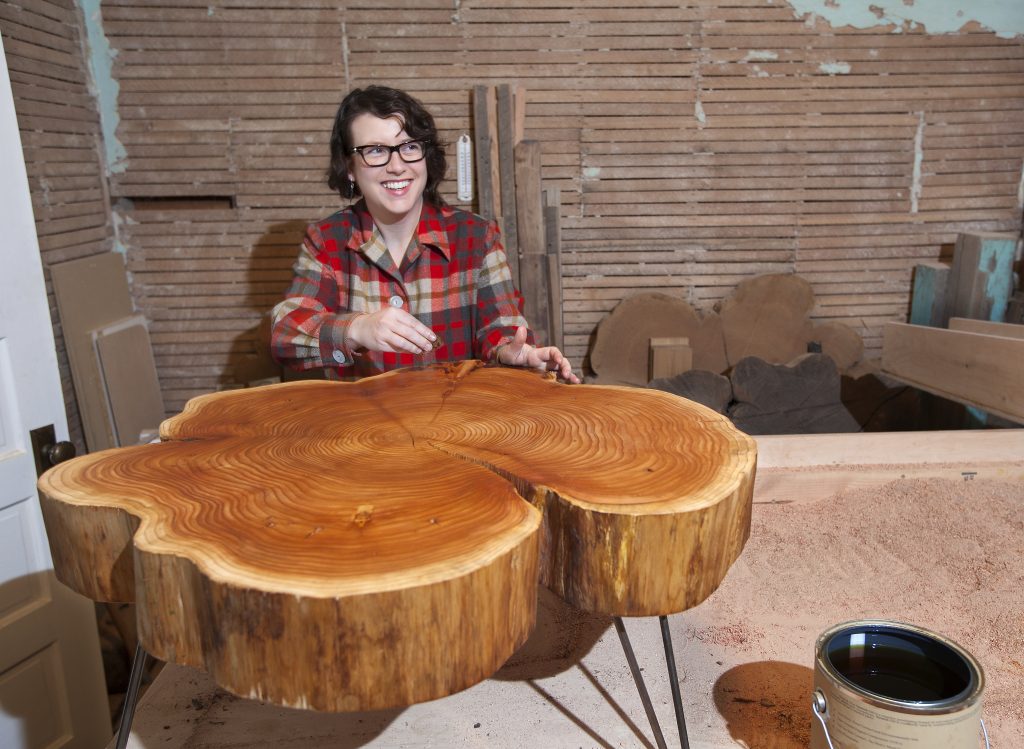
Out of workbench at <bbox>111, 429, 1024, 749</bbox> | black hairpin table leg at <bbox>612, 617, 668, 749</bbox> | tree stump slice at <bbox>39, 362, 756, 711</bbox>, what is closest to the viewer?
tree stump slice at <bbox>39, 362, 756, 711</bbox>

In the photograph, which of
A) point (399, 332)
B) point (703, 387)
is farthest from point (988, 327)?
point (399, 332)

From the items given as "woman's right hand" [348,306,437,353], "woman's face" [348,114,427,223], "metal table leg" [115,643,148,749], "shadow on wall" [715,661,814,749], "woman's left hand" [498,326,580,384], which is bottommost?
"shadow on wall" [715,661,814,749]

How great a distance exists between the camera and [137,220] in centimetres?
374

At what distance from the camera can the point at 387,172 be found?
2117 millimetres

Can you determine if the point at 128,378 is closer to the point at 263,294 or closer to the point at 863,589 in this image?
the point at 263,294

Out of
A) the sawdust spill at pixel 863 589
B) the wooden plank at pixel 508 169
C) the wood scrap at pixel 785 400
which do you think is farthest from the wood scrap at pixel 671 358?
the sawdust spill at pixel 863 589

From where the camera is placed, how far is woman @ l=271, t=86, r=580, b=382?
2092 millimetres

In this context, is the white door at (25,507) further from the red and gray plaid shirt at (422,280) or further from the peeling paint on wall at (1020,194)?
the peeling paint on wall at (1020,194)

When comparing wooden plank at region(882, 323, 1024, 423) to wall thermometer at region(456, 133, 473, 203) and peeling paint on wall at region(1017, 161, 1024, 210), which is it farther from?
wall thermometer at region(456, 133, 473, 203)

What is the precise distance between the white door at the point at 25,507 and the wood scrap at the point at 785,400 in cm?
275

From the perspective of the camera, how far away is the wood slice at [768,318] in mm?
3857

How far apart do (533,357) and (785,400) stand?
81.2 inches

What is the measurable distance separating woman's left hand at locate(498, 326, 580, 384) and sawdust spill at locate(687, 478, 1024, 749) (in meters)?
0.72

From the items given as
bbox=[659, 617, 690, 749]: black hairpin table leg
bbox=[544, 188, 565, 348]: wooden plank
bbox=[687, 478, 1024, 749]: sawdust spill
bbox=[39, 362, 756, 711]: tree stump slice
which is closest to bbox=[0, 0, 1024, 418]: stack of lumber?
bbox=[544, 188, 565, 348]: wooden plank
